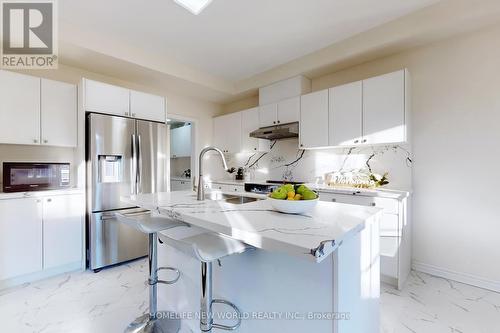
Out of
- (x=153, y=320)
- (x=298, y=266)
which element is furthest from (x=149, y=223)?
(x=298, y=266)

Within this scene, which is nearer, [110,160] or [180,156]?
[110,160]

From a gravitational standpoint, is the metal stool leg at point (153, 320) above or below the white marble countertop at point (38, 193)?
below

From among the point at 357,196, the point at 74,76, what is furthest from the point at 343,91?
the point at 74,76

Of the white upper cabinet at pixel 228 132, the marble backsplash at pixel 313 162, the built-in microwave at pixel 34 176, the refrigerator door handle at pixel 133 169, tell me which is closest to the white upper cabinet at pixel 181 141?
the marble backsplash at pixel 313 162

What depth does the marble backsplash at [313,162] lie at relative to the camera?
263 cm

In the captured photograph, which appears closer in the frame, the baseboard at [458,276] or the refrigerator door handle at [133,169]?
the baseboard at [458,276]

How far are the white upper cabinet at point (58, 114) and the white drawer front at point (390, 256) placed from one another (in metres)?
3.50

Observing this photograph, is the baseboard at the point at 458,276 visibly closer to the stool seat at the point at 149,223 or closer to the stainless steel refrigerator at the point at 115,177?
the stool seat at the point at 149,223

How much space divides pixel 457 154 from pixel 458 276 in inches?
47.7

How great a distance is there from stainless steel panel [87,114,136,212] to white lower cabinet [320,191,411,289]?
103 inches

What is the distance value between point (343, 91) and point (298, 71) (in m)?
0.74

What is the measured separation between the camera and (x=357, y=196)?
234cm

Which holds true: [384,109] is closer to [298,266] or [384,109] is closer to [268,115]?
→ [268,115]

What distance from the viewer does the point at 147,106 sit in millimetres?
3064
